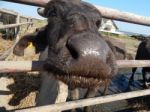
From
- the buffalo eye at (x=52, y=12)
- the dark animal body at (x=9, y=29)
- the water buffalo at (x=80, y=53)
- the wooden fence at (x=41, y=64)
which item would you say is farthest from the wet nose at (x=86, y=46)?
the dark animal body at (x=9, y=29)

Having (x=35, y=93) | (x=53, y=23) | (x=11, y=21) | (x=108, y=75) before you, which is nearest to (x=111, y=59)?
(x=108, y=75)

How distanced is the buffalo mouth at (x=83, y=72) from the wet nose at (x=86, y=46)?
0.04 metres

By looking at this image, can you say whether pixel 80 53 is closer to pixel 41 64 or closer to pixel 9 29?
pixel 41 64

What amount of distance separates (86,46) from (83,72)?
0.50 feet

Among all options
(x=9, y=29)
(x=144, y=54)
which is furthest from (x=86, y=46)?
(x=9, y=29)

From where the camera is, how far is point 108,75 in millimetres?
1900

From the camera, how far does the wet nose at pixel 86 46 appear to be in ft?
5.87

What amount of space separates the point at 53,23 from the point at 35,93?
2451 millimetres

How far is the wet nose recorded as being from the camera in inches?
70.4

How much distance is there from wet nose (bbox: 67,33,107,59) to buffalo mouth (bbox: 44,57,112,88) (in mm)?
44

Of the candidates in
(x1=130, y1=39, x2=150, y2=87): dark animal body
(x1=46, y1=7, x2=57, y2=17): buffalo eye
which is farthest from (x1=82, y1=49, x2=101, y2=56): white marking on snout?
(x1=130, y1=39, x2=150, y2=87): dark animal body

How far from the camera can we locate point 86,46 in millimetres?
1795

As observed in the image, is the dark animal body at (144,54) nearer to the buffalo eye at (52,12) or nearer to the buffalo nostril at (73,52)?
the buffalo eye at (52,12)

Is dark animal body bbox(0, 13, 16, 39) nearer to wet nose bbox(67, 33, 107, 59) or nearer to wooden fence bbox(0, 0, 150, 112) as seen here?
wooden fence bbox(0, 0, 150, 112)
